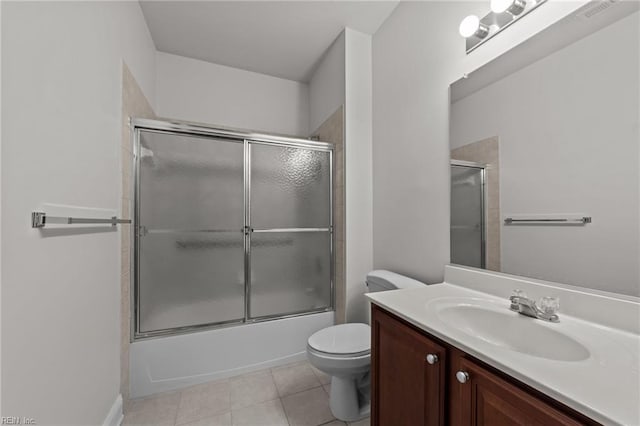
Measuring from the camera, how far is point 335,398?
55.7 inches

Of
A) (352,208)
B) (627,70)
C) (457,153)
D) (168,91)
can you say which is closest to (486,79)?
(457,153)

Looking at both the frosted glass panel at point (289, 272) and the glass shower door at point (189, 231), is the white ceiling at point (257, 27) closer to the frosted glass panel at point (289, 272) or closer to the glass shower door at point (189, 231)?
the glass shower door at point (189, 231)

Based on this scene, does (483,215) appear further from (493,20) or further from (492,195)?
(493,20)

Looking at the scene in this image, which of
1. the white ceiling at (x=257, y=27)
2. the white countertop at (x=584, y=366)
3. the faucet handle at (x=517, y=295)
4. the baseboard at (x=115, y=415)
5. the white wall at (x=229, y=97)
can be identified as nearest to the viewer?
the white countertop at (x=584, y=366)

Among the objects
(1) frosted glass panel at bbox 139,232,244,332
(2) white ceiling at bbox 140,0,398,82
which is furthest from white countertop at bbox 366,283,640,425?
(2) white ceiling at bbox 140,0,398,82

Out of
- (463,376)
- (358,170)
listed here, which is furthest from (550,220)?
(358,170)

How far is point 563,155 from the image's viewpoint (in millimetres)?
874

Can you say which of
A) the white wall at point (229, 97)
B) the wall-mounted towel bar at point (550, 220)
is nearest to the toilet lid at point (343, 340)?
the wall-mounted towel bar at point (550, 220)

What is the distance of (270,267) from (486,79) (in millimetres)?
1772

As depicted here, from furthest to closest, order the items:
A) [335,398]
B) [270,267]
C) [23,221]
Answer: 1. [270,267]
2. [335,398]
3. [23,221]

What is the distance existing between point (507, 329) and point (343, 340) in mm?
847

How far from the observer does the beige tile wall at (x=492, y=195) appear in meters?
1.08

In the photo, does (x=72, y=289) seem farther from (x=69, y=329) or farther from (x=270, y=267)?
(x=270, y=267)

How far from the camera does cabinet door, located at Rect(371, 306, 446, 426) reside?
760 millimetres
